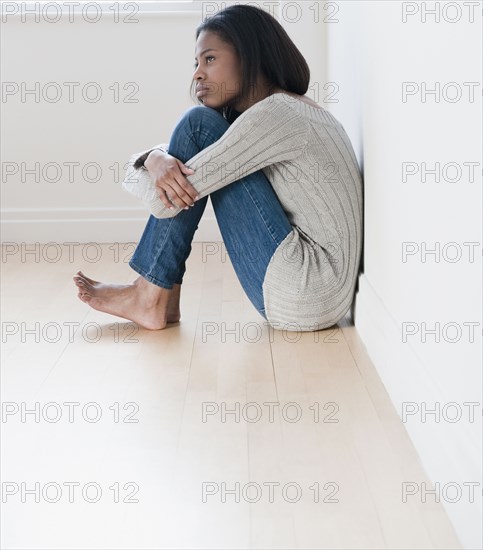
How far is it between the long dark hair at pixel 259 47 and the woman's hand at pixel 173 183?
28 cm

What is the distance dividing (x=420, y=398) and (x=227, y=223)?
0.84 m

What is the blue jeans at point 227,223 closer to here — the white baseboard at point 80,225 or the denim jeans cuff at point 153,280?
the denim jeans cuff at point 153,280

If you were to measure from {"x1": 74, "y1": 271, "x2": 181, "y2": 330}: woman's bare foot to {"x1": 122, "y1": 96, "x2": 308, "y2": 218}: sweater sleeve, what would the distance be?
25 centimetres

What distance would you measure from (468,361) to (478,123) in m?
0.32

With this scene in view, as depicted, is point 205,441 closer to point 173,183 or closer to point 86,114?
point 173,183

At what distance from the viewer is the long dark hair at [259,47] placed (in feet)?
7.46

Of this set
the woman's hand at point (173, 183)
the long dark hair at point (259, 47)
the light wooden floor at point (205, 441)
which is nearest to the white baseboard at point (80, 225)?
the light wooden floor at point (205, 441)

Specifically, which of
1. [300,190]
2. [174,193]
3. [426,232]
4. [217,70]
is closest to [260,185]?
[300,190]

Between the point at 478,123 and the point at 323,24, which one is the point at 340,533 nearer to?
the point at 478,123

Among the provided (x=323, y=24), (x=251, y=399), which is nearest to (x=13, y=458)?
(x=251, y=399)

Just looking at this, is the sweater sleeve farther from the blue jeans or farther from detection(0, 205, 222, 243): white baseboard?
detection(0, 205, 222, 243): white baseboard

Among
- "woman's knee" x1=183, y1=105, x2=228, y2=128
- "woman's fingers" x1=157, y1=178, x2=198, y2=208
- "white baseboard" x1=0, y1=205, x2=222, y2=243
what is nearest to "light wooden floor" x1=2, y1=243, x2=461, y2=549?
"woman's fingers" x1=157, y1=178, x2=198, y2=208

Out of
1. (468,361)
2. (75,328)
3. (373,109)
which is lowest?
(75,328)

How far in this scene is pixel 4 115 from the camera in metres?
3.65
